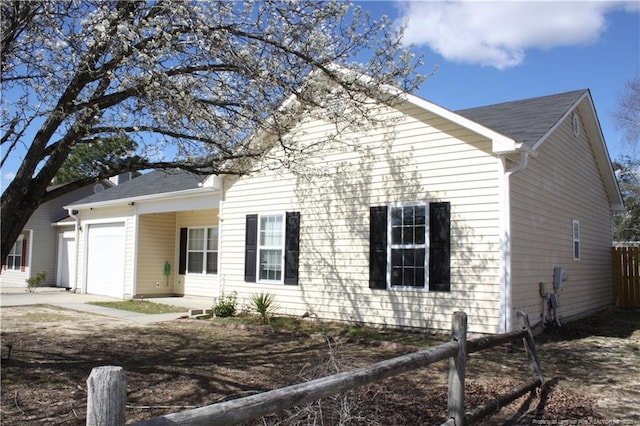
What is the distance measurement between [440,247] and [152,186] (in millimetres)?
12006

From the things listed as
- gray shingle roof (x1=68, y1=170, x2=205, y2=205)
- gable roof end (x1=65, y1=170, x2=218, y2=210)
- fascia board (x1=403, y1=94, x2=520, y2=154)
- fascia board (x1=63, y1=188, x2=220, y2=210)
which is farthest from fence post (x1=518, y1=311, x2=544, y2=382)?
gray shingle roof (x1=68, y1=170, x2=205, y2=205)

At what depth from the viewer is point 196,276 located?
17406 millimetres

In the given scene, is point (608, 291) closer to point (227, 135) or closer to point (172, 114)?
point (227, 135)

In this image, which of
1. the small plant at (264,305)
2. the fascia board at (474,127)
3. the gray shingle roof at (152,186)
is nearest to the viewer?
the fascia board at (474,127)

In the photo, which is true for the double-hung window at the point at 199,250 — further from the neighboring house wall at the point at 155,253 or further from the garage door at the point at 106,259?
the garage door at the point at 106,259

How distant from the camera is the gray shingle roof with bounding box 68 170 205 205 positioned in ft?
53.4

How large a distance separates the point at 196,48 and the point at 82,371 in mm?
4570

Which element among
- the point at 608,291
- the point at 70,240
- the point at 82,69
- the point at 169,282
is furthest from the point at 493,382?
the point at 70,240

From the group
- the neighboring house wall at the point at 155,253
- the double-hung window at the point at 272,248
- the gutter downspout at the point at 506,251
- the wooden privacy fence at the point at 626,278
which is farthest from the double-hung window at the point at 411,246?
the neighboring house wall at the point at 155,253

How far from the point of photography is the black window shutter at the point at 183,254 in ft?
59.2

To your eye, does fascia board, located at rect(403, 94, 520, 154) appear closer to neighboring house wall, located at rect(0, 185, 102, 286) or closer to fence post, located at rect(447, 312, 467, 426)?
fence post, located at rect(447, 312, 467, 426)

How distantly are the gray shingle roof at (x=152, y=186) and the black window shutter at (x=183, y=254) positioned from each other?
5.84 ft

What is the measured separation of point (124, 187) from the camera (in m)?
20.3

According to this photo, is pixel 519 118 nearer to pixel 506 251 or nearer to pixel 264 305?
pixel 506 251
